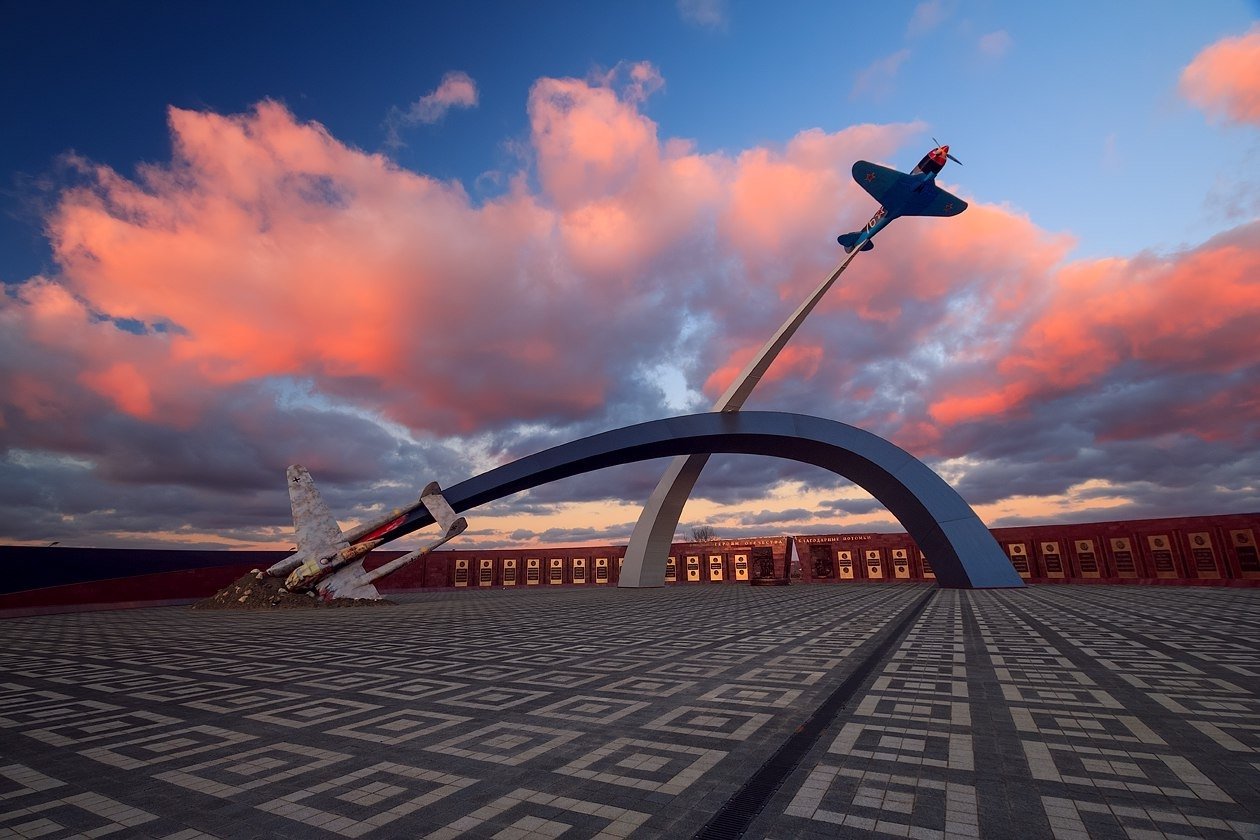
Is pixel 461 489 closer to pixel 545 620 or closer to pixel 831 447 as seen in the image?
pixel 545 620

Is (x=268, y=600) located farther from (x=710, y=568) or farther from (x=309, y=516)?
(x=710, y=568)

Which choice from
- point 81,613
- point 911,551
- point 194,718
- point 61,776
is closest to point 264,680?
point 194,718

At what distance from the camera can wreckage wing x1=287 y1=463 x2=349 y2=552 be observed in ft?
79.6

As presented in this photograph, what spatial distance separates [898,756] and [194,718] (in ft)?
24.3

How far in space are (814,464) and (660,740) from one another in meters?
24.9

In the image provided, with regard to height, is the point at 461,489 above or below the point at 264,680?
above

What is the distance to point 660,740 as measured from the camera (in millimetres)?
4875

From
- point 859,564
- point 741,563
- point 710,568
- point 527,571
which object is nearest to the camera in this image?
point 859,564

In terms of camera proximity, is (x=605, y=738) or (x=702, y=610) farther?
(x=702, y=610)

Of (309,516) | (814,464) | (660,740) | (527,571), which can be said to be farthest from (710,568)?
(660,740)

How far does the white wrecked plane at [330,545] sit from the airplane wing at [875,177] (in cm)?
2627

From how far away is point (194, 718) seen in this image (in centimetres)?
613

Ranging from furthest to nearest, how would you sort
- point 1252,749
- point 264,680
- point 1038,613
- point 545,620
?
point 545,620 < point 1038,613 < point 264,680 < point 1252,749

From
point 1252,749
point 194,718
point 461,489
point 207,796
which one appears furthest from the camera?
point 461,489
